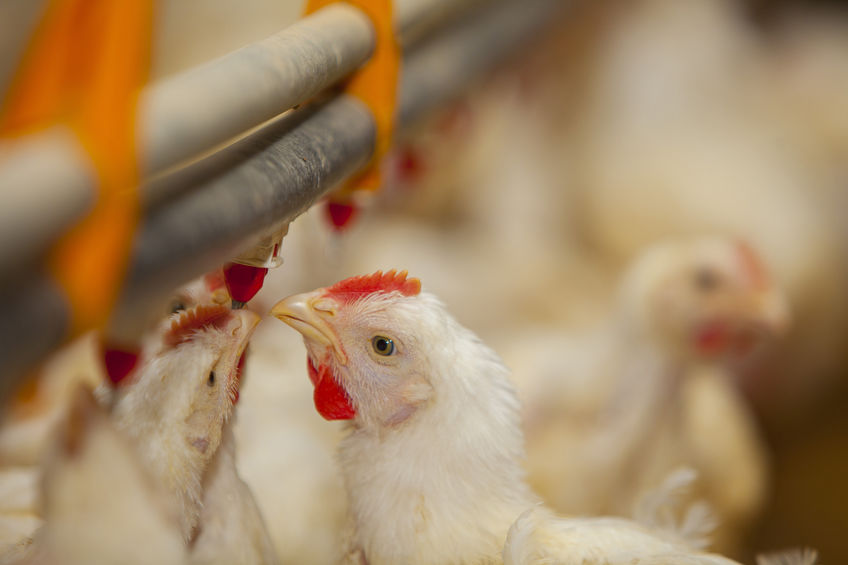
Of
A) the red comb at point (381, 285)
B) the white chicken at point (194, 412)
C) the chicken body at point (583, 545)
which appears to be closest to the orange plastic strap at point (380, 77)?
the red comb at point (381, 285)

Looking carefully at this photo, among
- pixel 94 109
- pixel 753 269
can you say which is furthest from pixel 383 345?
pixel 753 269

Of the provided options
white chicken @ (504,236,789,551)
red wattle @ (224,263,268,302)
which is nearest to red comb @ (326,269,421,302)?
red wattle @ (224,263,268,302)

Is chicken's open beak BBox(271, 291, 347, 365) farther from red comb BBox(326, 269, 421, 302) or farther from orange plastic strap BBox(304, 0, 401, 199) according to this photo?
orange plastic strap BBox(304, 0, 401, 199)

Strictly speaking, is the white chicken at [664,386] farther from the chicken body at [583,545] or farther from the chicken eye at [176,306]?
the chicken eye at [176,306]

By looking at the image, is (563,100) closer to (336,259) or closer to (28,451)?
(336,259)

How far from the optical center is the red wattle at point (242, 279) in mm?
653

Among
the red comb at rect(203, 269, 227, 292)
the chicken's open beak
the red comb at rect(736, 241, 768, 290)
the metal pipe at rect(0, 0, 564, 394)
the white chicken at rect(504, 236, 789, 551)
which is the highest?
the metal pipe at rect(0, 0, 564, 394)

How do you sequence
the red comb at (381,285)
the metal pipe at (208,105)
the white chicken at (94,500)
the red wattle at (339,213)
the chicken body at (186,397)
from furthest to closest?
the red wattle at (339,213) < the red comb at (381,285) < the chicken body at (186,397) < the white chicken at (94,500) < the metal pipe at (208,105)

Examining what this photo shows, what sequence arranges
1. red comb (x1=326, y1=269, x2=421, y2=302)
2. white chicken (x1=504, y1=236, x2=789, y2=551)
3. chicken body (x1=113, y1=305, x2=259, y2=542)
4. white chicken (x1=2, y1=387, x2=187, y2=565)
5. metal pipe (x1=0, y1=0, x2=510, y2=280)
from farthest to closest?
white chicken (x1=504, y1=236, x2=789, y2=551)
red comb (x1=326, y1=269, x2=421, y2=302)
chicken body (x1=113, y1=305, x2=259, y2=542)
white chicken (x1=2, y1=387, x2=187, y2=565)
metal pipe (x1=0, y1=0, x2=510, y2=280)

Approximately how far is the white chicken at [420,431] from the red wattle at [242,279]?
0.07m

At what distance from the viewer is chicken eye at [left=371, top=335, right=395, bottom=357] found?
30.0 inches

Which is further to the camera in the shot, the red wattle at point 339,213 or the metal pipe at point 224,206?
the red wattle at point 339,213

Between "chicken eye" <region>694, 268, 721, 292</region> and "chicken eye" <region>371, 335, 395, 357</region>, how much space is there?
841 mm

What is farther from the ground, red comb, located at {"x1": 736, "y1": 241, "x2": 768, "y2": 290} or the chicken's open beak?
the chicken's open beak
